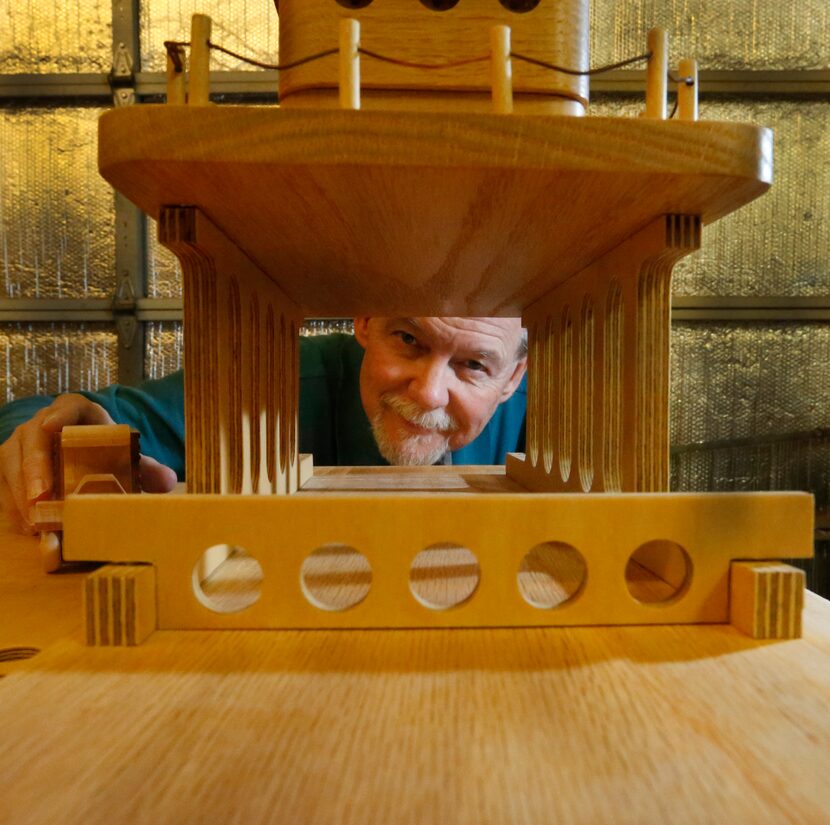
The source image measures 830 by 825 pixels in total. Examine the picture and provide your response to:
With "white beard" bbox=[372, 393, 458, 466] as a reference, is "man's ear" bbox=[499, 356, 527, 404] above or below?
above

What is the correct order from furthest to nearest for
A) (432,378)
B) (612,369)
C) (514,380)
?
(514,380) → (432,378) → (612,369)

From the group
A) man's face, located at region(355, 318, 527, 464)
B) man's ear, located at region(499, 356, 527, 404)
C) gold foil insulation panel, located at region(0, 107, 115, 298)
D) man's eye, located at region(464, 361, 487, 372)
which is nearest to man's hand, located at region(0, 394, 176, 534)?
man's face, located at region(355, 318, 527, 464)

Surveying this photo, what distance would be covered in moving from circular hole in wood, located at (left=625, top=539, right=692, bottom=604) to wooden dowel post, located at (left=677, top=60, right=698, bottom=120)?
0.89 feet

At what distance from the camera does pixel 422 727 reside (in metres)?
0.31

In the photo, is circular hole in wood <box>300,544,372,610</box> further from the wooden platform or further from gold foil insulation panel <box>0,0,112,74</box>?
gold foil insulation panel <box>0,0,112,74</box>

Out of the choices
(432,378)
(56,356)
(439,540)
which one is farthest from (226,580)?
(56,356)

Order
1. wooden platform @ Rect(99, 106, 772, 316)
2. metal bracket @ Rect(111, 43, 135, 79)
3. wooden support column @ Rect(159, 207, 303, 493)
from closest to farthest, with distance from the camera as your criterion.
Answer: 1. wooden platform @ Rect(99, 106, 772, 316)
2. wooden support column @ Rect(159, 207, 303, 493)
3. metal bracket @ Rect(111, 43, 135, 79)

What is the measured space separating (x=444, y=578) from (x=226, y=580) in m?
0.16

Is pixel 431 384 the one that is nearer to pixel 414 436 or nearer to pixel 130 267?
pixel 414 436

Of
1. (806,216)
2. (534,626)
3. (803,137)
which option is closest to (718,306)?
(806,216)

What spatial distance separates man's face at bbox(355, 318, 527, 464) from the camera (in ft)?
5.34

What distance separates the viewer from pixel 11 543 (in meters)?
0.75

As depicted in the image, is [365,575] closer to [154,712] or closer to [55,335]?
[154,712]

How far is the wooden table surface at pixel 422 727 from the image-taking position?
26 centimetres
